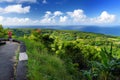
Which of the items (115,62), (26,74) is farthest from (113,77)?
(26,74)

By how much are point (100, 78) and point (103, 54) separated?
52.0 inches

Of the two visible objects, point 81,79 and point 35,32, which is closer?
point 81,79

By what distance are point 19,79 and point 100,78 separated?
3.71m

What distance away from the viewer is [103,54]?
670 cm

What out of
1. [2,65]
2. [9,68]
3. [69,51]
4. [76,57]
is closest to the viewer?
[9,68]

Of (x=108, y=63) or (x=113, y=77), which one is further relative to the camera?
(x=113, y=77)

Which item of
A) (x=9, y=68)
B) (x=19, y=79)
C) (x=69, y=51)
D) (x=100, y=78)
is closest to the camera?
(x=19, y=79)

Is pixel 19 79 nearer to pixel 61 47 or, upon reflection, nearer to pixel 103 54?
pixel 103 54

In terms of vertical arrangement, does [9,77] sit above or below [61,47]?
above

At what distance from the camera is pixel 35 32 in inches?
823

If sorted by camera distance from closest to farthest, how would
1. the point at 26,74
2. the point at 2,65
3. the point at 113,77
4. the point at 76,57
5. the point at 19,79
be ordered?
1. the point at 19,79
2. the point at 26,74
3. the point at 2,65
4. the point at 113,77
5. the point at 76,57

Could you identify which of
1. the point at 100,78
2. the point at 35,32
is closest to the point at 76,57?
the point at 35,32

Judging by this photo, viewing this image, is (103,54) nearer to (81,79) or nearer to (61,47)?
(81,79)

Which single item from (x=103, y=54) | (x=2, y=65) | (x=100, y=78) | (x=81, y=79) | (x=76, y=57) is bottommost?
(x=76, y=57)
